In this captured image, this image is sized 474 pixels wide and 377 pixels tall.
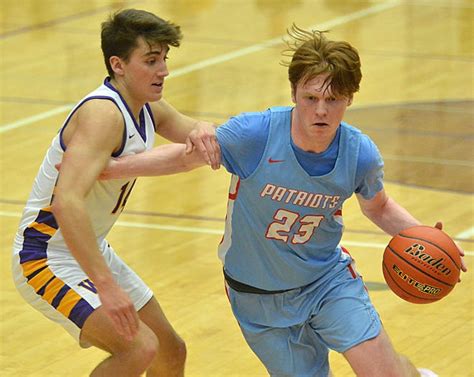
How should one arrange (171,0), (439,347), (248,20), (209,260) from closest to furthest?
1. (439,347)
2. (209,260)
3. (248,20)
4. (171,0)

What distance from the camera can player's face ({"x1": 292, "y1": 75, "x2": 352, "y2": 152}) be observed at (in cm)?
498

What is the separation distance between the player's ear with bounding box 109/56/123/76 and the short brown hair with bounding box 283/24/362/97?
88 centimetres

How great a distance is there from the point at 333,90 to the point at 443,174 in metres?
5.99

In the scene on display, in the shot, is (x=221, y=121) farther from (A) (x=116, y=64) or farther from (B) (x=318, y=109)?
(B) (x=318, y=109)

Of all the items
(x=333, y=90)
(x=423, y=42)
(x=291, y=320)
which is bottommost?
(x=423, y=42)

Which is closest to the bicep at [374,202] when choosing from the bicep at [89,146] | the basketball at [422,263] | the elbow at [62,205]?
the basketball at [422,263]

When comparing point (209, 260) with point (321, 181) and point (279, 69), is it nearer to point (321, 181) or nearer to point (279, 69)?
point (321, 181)

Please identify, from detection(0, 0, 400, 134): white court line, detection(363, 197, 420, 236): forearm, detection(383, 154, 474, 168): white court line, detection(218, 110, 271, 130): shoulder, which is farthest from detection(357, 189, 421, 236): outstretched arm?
detection(0, 0, 400, 134): white court line

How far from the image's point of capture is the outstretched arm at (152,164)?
5.21 meters

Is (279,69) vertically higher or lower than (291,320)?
lower

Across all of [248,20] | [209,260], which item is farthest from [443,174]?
[248,20]

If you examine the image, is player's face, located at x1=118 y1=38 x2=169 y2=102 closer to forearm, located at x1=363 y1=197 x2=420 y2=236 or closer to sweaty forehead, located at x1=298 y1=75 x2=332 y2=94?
sweaty forehead, located at x1=298 y1=75 x2=332 y2=94

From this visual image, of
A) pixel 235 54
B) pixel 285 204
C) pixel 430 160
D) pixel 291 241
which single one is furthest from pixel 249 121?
pixel 235 54

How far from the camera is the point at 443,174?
10.8 metres
